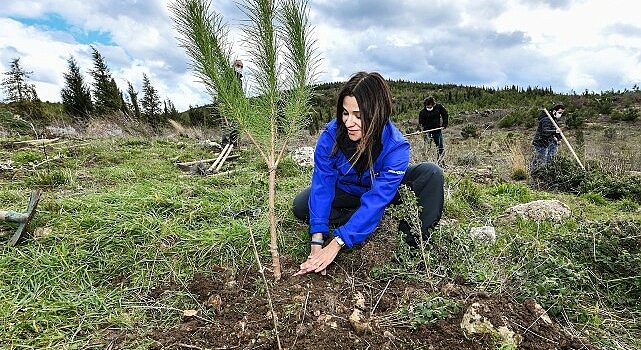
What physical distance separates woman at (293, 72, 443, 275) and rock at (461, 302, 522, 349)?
2.26 feet

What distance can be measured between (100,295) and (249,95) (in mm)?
1312

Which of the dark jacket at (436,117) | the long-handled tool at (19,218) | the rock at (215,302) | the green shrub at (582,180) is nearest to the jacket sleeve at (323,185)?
the rock at (215,302)

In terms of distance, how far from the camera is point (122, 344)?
168cm

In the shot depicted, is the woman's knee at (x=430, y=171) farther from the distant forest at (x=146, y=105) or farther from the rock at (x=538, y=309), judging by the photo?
the distant forest at (x=146, y=105)

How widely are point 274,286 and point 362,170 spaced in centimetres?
87

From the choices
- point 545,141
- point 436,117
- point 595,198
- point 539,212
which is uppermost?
point 436,117

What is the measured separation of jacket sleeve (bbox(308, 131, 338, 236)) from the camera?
Result: 2.26 m

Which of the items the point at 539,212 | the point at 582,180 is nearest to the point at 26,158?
the point at 539,212

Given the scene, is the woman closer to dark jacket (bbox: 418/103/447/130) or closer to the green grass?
the green grass

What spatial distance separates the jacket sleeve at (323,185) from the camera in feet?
7.40

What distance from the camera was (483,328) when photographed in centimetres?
157

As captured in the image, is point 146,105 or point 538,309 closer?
point 538,309

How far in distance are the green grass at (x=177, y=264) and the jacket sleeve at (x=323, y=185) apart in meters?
0.33

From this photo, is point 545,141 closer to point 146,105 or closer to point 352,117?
point 352,117
